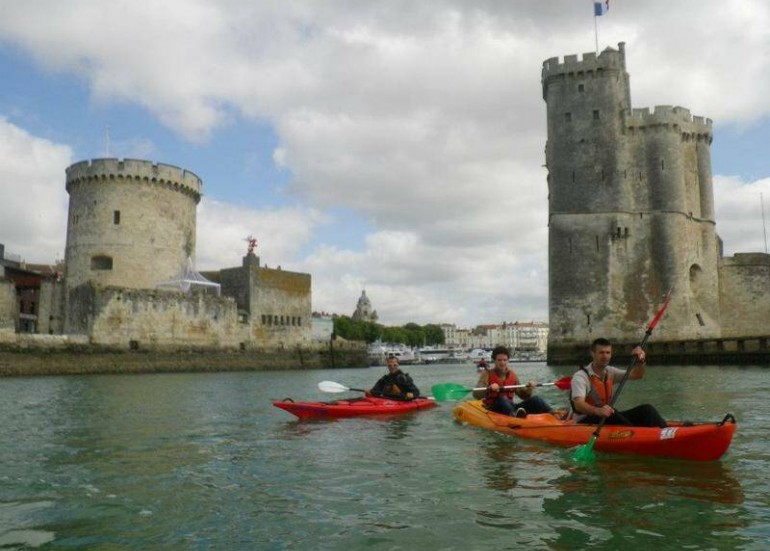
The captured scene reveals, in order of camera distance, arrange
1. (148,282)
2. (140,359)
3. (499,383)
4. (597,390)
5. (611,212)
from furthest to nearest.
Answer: (148,282) → (611,212) → (140,359) → (499,383) → (597,390)

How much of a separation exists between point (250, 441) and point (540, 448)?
4.31 m

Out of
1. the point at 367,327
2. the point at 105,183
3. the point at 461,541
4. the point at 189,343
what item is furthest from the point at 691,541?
the point at 367,327

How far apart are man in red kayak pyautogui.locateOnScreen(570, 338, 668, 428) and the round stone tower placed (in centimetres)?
3632

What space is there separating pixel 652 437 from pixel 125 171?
38.3 metres

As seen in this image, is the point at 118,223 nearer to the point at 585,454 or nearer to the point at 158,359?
the point at 158,359

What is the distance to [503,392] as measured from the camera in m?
11.5

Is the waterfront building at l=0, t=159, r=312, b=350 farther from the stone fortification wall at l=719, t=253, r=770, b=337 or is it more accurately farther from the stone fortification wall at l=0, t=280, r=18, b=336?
the stone fortification wall at l=719, t=253, r=770, b=337

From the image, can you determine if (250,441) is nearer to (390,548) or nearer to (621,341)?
(390,548)

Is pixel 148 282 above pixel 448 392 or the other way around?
above

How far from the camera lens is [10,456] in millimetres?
9000

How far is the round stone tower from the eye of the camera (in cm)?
4050

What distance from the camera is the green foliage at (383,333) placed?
333ft

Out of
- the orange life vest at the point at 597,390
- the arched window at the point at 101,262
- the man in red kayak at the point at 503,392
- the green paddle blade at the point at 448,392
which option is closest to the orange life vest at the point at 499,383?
the man in red kayak at the point at 503,392

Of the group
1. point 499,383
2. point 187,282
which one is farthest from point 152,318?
point 499,383
